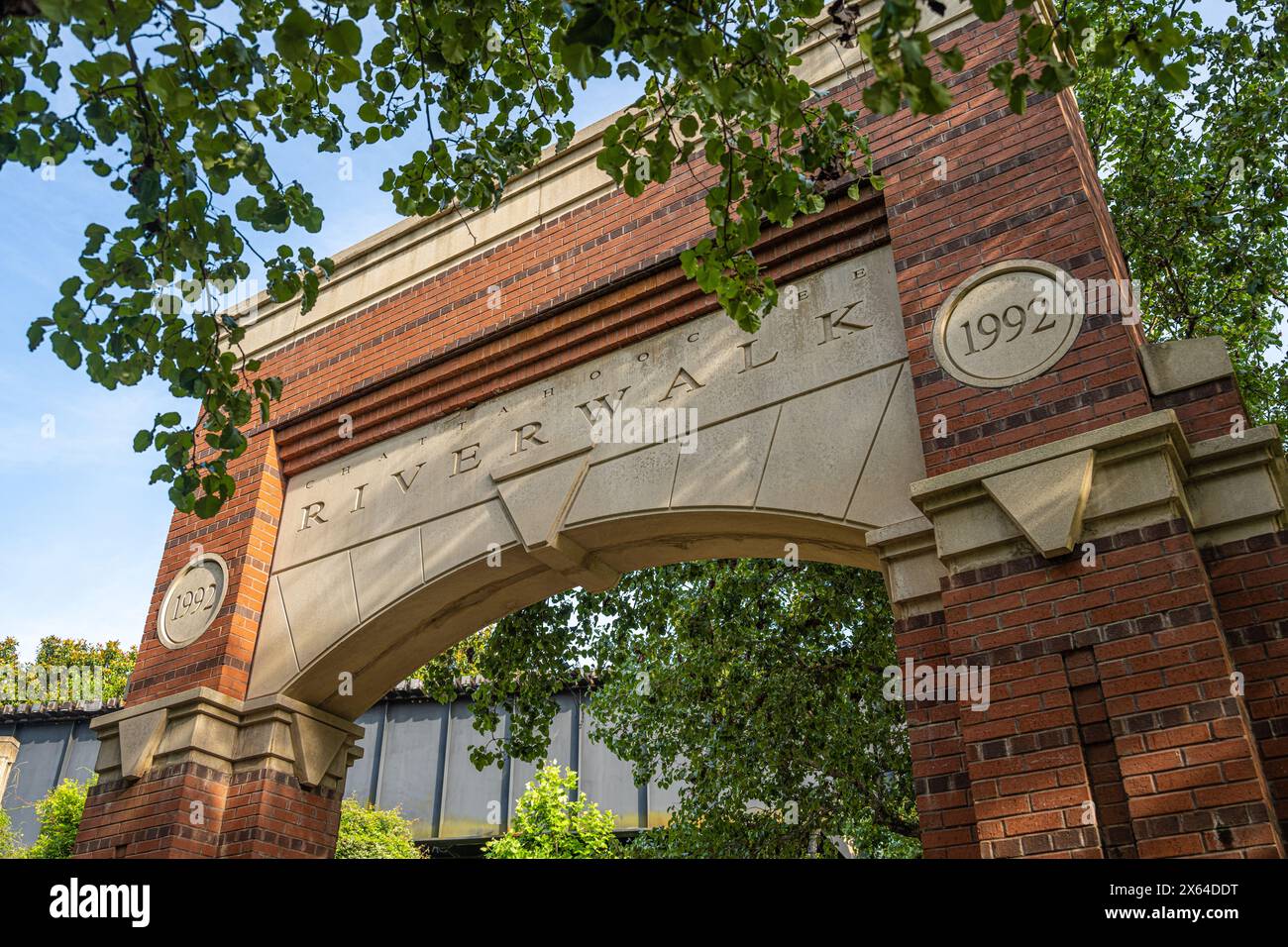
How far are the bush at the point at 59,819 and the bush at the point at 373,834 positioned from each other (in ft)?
17.1

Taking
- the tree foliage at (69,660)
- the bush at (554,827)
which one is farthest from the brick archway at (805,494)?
the tree foliage at (69,660)

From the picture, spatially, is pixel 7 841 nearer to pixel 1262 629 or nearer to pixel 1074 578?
pixel 1074 578

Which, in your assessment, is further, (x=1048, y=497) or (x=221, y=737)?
(x=221, y=737)

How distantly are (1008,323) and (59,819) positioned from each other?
2307 cm

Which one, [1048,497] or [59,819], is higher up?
[59,819]

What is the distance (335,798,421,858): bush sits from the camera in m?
21.1

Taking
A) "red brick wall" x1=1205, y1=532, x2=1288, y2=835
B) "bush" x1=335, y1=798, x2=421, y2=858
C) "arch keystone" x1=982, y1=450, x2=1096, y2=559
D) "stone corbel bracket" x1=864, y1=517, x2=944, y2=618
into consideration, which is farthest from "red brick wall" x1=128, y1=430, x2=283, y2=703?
"bush" x1=335, y1=798, x2=421, y2=858

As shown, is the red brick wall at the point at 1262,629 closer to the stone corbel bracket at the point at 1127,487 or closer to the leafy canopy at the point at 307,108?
the stone corbel bracket at the point at 1127,487

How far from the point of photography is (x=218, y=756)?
23.1ft

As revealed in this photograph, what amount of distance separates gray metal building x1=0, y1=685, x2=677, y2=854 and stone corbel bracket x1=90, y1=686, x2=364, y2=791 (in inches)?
625

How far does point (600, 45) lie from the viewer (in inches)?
142

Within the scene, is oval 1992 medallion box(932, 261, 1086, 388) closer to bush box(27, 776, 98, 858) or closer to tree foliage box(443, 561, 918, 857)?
tree foliage box(443, 561, 918, 857)

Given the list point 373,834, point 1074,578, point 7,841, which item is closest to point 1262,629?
point 1074,578
